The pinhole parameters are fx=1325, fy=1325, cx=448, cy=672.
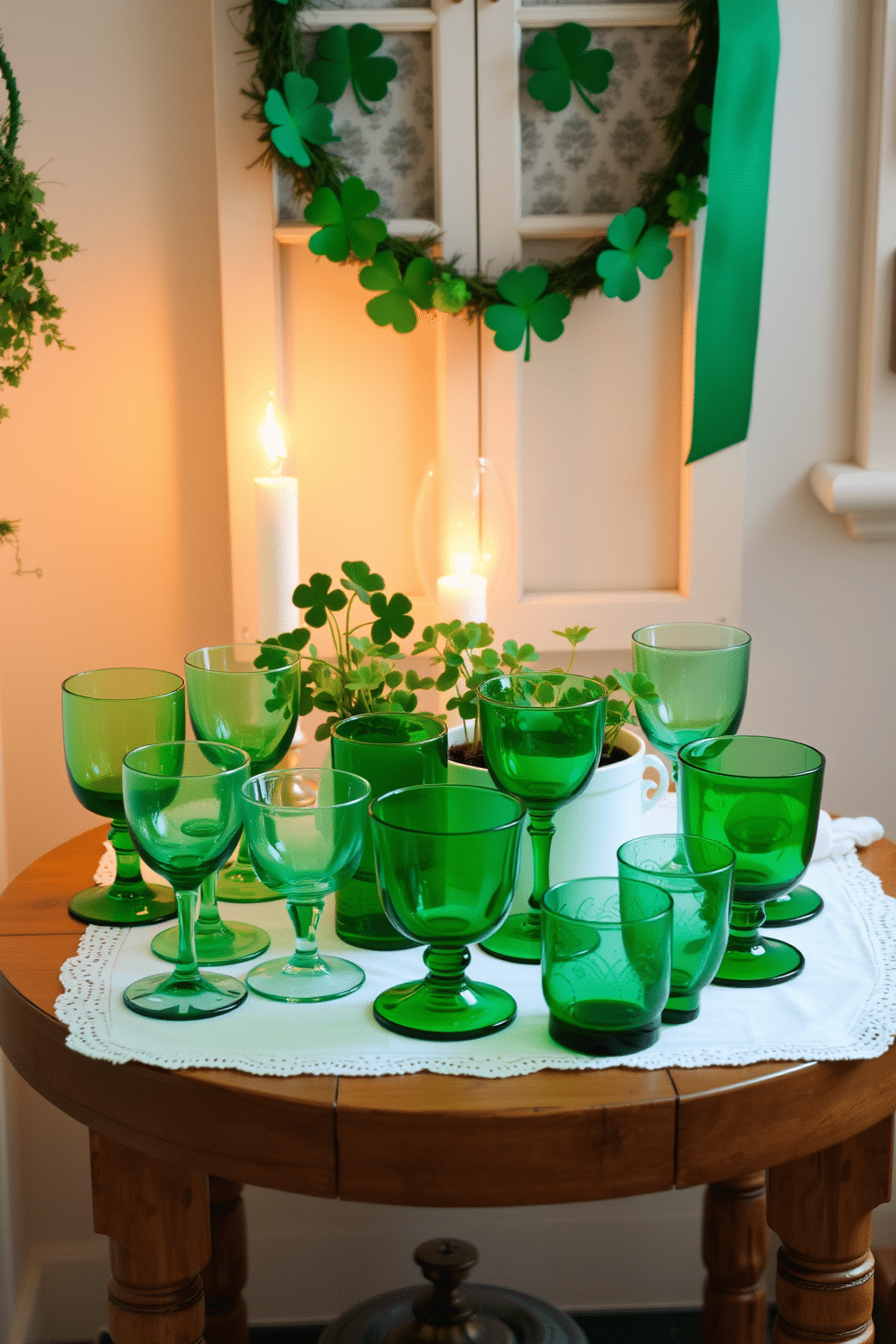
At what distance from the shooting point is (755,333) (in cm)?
169

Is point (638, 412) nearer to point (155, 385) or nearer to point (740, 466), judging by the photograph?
point (740, 466)

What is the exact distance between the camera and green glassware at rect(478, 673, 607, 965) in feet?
3.29

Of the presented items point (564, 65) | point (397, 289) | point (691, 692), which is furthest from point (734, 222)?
point (691, 692)

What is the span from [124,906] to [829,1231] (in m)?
0.63

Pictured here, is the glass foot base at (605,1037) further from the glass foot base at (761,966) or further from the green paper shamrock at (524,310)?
the green paper shamrock at (524,310)

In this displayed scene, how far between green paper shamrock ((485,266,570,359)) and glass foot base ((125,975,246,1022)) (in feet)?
3.00

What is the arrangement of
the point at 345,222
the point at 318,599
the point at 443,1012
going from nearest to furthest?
the point at 443,1012, the point at 318,599, the point at 345,222

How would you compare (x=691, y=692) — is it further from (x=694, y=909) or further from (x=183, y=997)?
(x=183, y=997)

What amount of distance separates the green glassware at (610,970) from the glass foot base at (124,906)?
1.28ft

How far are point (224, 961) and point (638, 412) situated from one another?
99 centimetres

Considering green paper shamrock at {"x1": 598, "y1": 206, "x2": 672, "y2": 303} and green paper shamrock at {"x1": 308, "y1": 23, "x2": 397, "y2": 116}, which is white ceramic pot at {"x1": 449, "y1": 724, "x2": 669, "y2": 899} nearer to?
green paper shamrock at {"x1": 598, "y1": 206, "x2": 672, "y2": 303}

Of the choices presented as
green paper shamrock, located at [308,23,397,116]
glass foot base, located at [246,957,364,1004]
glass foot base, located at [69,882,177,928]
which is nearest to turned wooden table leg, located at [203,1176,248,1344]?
glass foot base, located at [69,882,177,928]

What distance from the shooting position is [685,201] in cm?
158

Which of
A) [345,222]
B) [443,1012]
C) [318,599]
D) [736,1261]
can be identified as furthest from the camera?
[345,222]
